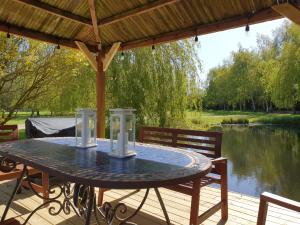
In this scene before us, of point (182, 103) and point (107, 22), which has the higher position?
point (107, 22)

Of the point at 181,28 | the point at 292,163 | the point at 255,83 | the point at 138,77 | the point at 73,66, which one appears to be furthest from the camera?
the point at 255,83

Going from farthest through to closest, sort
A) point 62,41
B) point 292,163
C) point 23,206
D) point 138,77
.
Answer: point 292,163
point 138,77
point 62,41
point 23,206

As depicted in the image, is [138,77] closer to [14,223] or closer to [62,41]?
[62,41]

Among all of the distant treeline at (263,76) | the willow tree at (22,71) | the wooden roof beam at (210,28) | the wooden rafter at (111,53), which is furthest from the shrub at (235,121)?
the wooden roof beam at (210,28)

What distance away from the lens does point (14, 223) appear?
6.87 ft

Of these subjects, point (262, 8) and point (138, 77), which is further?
point (138, 77)

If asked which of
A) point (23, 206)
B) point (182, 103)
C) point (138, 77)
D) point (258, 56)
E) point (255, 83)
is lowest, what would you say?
point (23, 206)

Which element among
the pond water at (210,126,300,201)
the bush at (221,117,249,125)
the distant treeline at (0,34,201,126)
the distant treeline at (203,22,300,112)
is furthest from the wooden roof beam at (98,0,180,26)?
the bush at (221,117,249,125)

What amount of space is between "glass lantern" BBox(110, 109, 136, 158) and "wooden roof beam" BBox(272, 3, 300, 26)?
5.42 ft

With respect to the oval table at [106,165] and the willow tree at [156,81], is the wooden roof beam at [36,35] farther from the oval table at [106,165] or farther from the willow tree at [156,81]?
the willow tree at [156,81]

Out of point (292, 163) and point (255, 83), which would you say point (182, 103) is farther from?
point (255, 83)

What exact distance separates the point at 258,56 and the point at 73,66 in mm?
22368

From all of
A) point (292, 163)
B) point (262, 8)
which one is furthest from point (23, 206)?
point (292, 163)

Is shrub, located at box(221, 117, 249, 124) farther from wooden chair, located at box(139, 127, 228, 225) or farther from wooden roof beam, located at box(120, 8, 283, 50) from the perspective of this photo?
wooden chair, located at box(139, 127, 228, 225)
